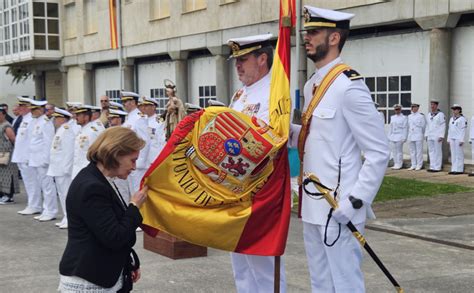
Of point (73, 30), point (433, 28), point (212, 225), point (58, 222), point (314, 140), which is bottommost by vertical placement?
point (58, 222)

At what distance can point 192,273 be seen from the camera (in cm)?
684

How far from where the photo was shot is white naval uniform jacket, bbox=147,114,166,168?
409 inches

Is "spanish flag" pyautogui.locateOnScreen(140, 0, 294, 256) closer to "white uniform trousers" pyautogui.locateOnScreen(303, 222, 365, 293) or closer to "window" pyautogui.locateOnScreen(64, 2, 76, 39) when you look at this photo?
"white uniform trousers" pyautogui.locateOnScreen(303, 222, 365, 293)

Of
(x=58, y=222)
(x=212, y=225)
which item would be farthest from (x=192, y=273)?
(x=58, y=222)

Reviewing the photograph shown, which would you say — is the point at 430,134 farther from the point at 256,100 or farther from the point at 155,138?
the point at 256,100

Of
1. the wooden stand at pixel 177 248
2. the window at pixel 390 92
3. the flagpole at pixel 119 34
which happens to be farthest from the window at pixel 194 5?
the wooden stand at pixel 177 248

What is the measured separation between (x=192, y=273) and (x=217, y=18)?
1811 cm

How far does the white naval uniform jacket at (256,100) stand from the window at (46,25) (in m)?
33.3

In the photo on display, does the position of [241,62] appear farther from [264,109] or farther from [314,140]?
[314,140]

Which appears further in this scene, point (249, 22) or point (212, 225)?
point (249, 22)

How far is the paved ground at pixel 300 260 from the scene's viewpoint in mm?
6398

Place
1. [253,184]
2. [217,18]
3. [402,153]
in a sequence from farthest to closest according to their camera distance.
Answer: [217,18]
[402,153]
[253,184]

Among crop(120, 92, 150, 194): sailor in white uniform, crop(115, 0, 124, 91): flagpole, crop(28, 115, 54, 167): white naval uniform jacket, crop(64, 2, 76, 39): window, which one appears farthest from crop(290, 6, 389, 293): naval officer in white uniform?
crop(64, 2, 76, 39): window

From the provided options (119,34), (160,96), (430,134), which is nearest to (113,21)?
(119,34)
